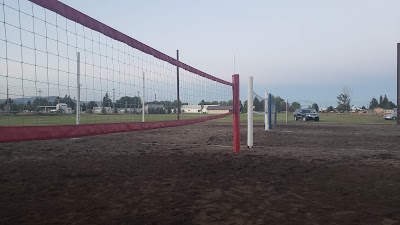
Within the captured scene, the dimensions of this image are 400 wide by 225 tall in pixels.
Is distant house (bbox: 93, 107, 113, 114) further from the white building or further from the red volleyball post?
the white building

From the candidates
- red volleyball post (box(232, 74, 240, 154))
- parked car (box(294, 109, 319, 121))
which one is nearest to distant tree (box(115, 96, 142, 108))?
red volleyball post (box(232, 74, 240, 154))

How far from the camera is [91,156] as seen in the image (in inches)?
348

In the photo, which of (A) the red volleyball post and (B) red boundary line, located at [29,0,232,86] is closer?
(B) red boundary line, located at [29,0,232,86]

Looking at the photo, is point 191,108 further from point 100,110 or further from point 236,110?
point 100,110

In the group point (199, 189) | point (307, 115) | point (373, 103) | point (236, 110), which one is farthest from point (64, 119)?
point (373, 103)

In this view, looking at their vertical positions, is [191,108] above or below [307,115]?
above

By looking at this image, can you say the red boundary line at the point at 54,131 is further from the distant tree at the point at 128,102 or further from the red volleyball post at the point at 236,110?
the red volleyball post at the point at 236,110

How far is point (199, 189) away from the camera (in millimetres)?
5488

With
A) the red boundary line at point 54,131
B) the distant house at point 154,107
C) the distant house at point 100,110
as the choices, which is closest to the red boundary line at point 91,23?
the distant house at point 100,110

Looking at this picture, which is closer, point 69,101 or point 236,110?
point 69,101

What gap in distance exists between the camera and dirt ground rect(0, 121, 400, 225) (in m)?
4.18

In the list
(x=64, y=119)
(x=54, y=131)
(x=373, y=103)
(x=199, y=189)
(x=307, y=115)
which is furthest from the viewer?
(x=373, y=103)

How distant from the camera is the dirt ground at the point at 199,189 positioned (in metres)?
4.18

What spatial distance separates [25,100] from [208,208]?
2.26m
